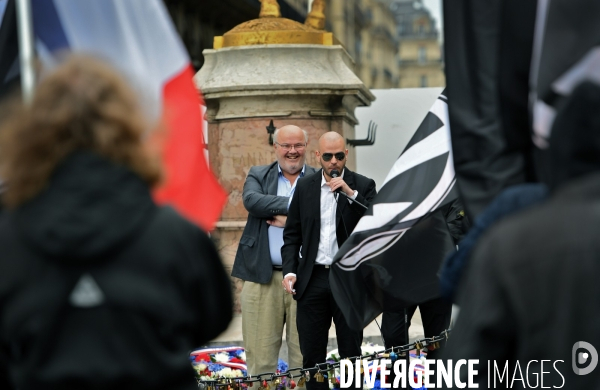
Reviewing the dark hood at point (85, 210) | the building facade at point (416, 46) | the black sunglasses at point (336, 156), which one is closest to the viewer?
the dark hood at point (85, 210)

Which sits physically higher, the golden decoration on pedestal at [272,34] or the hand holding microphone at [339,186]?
the golden decoration on pedestal at [272,34]

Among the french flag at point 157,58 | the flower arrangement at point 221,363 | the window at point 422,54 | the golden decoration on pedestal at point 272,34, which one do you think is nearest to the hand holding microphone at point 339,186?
the flower arrangement at point 221,363

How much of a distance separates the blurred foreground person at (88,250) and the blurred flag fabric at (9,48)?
244 cm

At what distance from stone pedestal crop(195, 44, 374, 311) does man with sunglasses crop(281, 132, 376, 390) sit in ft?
10.1

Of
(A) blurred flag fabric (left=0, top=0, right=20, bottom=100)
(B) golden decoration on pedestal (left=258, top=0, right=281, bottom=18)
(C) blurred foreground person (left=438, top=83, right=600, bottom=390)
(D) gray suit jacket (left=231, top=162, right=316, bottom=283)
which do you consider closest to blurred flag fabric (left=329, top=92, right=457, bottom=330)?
(D) gray suit jacket (left=231, top=162, right=316, bottom=283)

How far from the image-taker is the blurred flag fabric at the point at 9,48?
5531mm

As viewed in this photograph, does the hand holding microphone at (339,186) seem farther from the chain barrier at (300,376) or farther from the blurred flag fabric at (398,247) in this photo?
the chain barrier at (300,376)

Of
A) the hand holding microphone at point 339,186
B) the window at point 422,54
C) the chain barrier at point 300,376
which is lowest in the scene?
the window at point 422,54

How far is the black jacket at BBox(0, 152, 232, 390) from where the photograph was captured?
9.87 ft

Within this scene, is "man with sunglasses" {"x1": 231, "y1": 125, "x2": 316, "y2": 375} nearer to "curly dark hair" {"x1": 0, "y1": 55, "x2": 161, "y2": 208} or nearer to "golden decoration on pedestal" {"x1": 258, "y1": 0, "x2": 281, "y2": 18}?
"golden decoration on pedestal" {"x1": 258, "y1": 0, "x2": 281, "y2": 18}

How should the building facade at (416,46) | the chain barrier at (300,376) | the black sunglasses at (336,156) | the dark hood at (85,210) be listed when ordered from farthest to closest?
1. the building facade at (416,46)
2. the black sunglasses at (336,156)
3. the chain barrier at (300,376)
4. the dark hood at (85,210)

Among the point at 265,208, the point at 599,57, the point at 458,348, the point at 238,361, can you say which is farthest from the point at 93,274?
the point at 238,361

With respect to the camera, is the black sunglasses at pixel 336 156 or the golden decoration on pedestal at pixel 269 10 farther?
the golden decoration on pedestal at pixel 269 10

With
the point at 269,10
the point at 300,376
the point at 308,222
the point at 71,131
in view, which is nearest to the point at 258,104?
the point at 269,10
